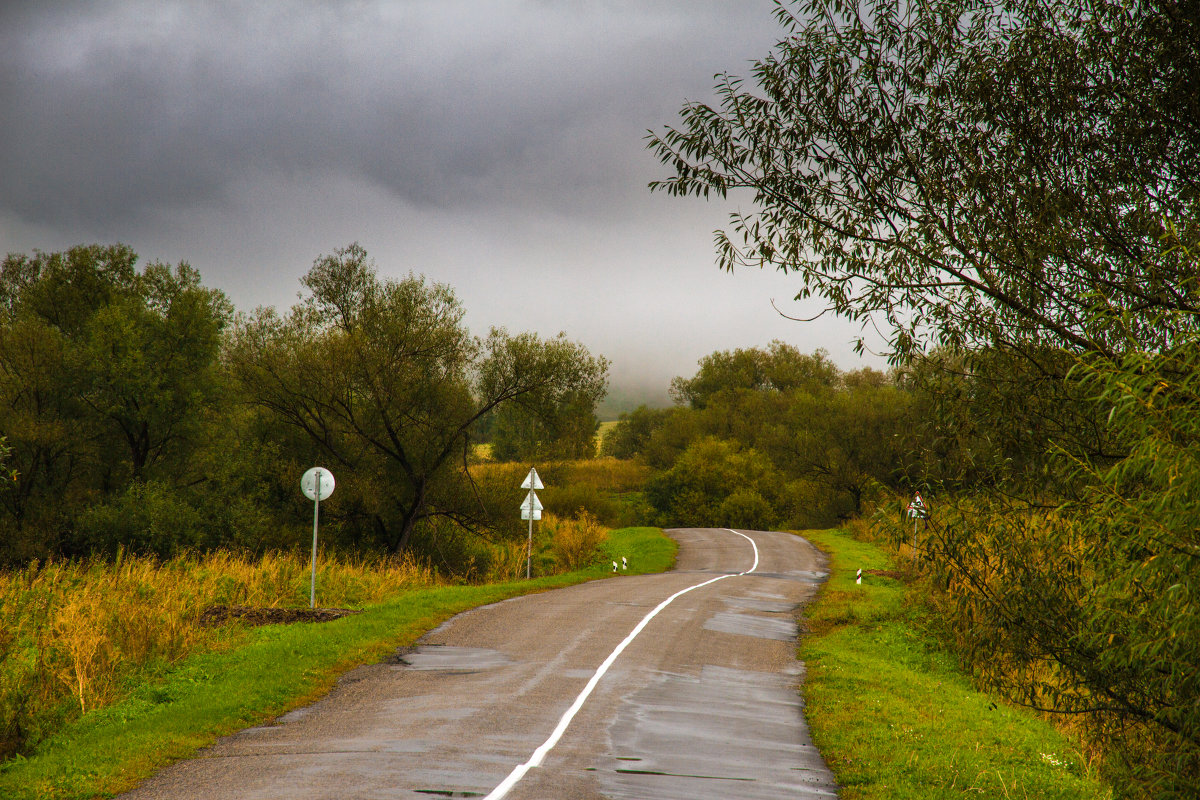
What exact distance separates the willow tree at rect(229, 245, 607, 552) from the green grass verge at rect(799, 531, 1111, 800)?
48.7ft

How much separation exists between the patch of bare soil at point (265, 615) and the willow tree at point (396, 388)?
44.1 feet

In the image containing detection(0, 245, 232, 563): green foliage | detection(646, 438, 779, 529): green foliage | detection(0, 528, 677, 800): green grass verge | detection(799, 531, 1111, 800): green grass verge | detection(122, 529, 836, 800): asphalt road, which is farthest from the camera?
detection(646, 438, 779, 529): green foliage

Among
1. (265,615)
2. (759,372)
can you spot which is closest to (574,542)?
(265,615)

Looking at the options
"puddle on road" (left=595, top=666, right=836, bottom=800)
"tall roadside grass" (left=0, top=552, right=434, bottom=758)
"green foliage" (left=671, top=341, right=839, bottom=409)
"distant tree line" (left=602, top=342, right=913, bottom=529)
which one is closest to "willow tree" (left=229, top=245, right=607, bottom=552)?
"tall roadside grass" (left=0, top=552, right=434, bottom=758)

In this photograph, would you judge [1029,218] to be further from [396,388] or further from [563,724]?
[396,388]

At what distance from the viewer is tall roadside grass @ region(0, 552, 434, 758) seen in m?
9.85

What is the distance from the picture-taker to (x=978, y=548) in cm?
825

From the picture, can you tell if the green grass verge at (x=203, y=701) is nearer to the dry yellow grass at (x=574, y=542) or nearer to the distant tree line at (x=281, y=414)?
the distant tree line at (x=281, y=414)

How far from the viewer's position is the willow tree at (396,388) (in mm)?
29984

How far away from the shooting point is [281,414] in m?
31.5

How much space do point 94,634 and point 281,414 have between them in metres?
20.5

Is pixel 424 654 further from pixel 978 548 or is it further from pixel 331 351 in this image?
pixel 331 351

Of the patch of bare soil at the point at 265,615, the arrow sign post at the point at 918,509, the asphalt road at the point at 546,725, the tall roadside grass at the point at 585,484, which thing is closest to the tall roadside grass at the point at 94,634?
the patch of bare soil at the point at 265,615

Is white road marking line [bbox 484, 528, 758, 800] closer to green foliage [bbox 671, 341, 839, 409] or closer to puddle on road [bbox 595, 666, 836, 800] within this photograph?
puddle on road [bbox 595, 666, 836, 800]
